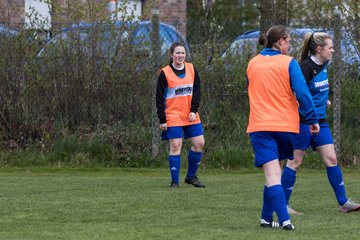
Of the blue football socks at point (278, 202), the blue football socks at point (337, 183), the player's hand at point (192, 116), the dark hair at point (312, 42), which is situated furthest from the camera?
the player's hand at point (192, 116)

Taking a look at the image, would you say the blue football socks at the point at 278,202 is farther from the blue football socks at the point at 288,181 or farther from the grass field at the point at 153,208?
the blue football socks at the point at 288,181

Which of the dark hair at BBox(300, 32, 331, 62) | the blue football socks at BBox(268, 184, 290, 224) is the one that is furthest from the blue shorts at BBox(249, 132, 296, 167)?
the dark hair at BBox(300, 32, 331, 62)

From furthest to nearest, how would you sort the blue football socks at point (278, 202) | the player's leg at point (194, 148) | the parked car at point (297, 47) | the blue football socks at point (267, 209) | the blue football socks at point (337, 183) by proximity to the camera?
1. the parked car at point (297, 47)
2. the player's leg at point (194, 148)
3. the blue football socks at point (337, 183)
4. the blue football socks at point (267, 209)
5. the blue football socks at point (278, 202)

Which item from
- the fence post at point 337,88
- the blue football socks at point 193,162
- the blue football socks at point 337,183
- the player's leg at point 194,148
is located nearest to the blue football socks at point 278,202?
the blue football socks at point 337,183

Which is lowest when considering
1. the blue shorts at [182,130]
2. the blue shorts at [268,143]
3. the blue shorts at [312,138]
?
the blue shorts at [182,130]

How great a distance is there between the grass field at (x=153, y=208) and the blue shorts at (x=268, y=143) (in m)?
0.59

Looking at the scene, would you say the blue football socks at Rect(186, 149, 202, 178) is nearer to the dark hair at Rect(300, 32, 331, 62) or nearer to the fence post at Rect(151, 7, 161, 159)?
the fence post at Rect(151, 7, 161, 159)

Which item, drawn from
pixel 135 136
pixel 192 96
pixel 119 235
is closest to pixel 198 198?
pixel 192 96

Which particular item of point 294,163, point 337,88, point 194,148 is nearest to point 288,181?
point 294,163

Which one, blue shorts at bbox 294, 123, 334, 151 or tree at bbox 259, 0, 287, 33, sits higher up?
tree at bbox 259, 0, 287, 33

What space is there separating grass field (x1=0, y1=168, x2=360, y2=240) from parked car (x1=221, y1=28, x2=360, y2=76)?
1.87 metres

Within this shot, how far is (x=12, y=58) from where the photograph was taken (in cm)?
1633

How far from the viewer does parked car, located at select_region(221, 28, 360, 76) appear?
52.6 ft

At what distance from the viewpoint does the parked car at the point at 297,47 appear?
16047mm
